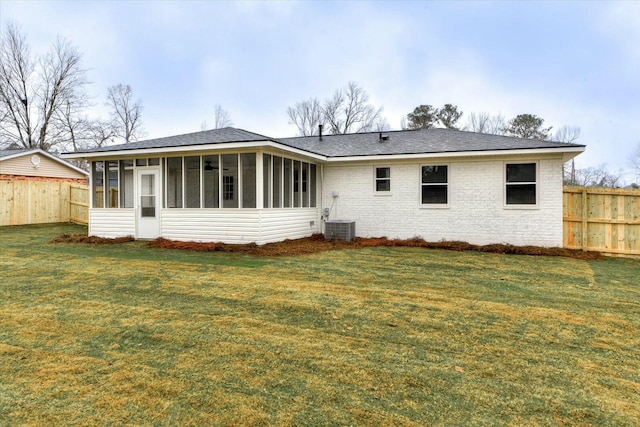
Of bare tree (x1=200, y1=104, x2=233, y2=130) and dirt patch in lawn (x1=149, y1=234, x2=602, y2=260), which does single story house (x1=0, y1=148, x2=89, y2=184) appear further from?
bare tree (x1=200, y1=104, x2=233, y2=130)

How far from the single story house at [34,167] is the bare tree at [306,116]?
18.2m

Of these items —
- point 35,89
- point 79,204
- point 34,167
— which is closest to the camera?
point 79,204

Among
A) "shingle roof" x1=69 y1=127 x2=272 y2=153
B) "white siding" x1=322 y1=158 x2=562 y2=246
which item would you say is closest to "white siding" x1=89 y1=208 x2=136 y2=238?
"shingle roof" x1=69 y1=127 x2=272 y2=153

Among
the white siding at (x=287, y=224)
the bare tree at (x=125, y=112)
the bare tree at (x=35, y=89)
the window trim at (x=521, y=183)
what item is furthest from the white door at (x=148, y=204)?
the bare tree at (x=125, y=112)

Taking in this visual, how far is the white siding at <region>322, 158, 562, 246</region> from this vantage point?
9453 millimetres

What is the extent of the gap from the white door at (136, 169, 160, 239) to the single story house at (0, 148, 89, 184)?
9.62m

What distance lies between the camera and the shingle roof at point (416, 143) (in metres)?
9.90

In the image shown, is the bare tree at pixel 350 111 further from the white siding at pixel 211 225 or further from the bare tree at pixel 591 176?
the white siding at pixel 211 225

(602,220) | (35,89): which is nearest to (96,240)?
(602,220)

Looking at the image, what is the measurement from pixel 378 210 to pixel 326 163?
221 cm

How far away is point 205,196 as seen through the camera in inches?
381

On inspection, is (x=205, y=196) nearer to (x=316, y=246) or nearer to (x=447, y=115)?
(x=316, y=246)

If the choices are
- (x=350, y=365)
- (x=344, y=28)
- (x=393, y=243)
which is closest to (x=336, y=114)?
(x=344, y=28)

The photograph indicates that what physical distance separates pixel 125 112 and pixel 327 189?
27678 mm
